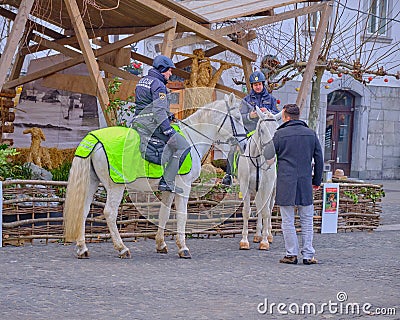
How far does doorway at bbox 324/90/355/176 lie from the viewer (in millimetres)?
28531

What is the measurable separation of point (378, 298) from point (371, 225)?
6.27 metres

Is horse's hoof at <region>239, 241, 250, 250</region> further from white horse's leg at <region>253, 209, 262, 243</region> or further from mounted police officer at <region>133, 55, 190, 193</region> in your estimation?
mounted police officer at <region>133, 55, 190, 193</region>

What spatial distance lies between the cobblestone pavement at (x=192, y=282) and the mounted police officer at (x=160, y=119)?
1.16m

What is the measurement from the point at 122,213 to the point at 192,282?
318 centimetres

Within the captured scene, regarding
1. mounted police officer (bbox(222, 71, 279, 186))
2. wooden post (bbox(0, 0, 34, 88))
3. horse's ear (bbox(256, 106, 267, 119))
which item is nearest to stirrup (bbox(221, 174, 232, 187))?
mounted police officer (bbox(222, 71, 279, 186))

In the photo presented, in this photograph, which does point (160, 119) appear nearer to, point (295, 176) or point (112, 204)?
point (112, 204)

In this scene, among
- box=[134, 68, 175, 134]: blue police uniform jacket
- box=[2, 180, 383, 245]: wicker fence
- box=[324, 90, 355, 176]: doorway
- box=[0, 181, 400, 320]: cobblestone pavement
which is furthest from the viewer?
box=[324, 90, 355, 176]: doorway

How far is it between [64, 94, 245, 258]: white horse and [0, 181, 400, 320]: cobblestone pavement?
300 millimetres

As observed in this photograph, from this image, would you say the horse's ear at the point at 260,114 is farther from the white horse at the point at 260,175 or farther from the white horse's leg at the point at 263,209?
the white horse's leg at the point at 263,209

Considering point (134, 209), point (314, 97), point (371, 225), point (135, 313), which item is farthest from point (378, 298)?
point (314, 97)

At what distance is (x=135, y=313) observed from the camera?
6.99m

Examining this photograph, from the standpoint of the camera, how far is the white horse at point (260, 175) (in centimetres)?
1076

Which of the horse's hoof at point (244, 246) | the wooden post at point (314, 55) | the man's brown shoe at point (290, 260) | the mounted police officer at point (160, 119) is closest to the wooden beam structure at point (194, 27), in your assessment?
the wooden post at point (314, 55)

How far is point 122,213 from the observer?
1156 centimetres
